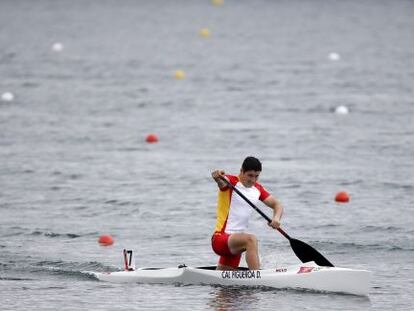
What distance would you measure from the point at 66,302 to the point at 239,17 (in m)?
58.1

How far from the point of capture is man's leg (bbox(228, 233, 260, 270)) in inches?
570

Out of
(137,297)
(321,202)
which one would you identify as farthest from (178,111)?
(137,297)

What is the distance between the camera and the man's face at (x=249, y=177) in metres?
14.5

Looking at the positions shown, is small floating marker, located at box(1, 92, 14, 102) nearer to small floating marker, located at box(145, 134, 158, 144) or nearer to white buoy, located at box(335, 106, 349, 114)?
small floating marker, located at box(145, 134, 158, 144)

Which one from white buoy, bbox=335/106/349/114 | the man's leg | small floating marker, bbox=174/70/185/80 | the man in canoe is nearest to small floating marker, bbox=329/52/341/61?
small floating marker, bbox=174/70/185/80

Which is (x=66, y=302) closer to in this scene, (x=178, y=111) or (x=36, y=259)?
(x=36, y=259)

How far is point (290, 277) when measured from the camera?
583 inches

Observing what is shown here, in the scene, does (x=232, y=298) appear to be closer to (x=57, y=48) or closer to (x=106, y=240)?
(x=106, y=240)

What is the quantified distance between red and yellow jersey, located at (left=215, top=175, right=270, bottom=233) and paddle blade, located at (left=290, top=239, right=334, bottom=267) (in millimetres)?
732

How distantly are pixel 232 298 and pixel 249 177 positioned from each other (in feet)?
4.91

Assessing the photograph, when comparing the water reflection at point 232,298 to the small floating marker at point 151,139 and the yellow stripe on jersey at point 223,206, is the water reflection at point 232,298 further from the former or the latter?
the small floating marker at point 151,139

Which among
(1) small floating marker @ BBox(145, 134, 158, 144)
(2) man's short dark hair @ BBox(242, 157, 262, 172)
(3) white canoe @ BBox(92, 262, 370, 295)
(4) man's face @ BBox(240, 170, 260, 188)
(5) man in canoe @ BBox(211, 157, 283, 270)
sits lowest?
(3) white canoe @ BBox(92, 262, 370, 295)

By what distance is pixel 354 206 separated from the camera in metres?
20.7

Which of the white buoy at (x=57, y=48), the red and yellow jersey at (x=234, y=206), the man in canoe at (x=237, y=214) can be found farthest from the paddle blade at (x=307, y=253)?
the white buoy at (x=57, y=48)
